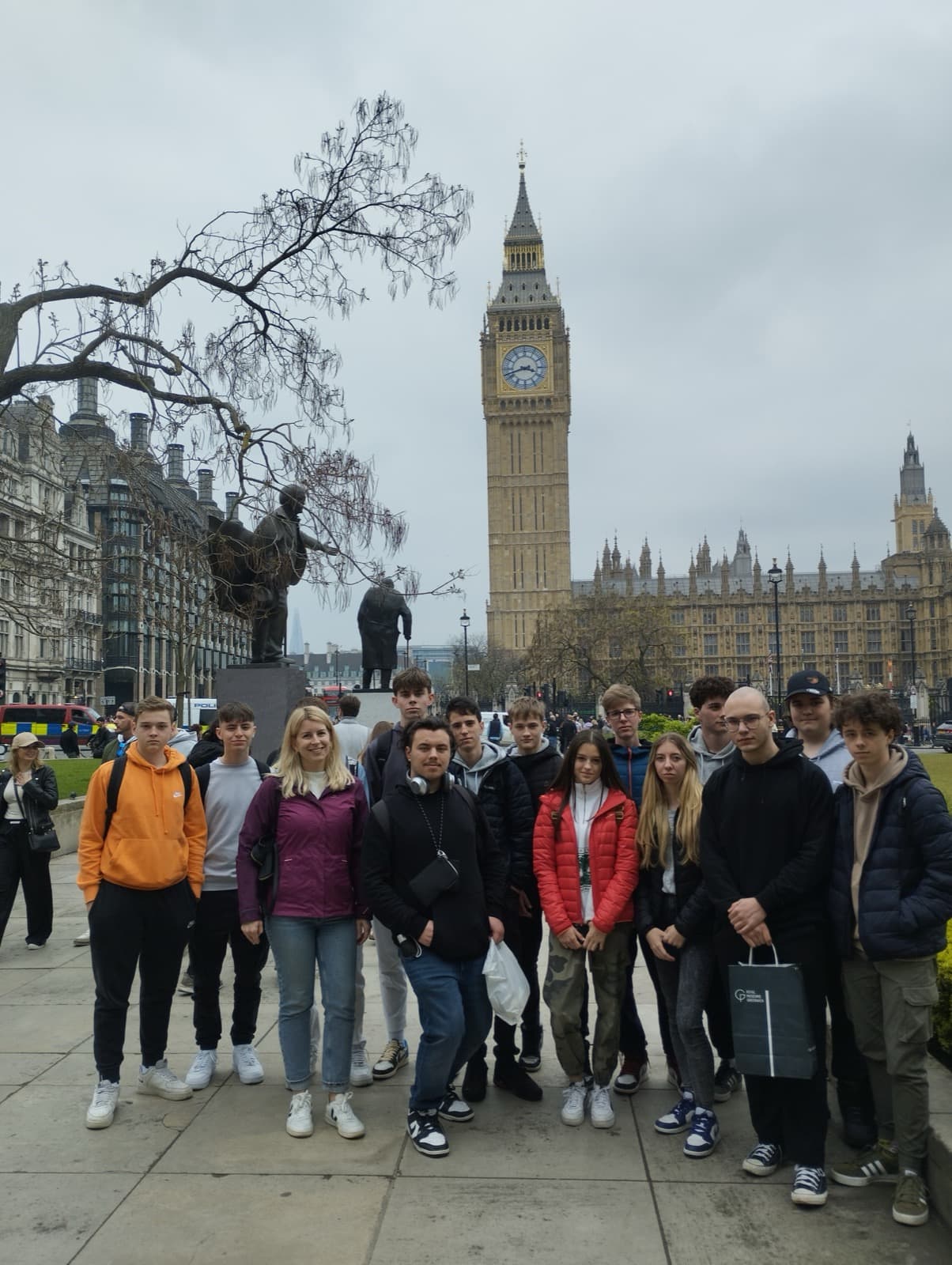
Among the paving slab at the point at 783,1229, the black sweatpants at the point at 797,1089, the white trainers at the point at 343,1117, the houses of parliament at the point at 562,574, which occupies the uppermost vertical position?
the houses of parliament at the point at 562,574

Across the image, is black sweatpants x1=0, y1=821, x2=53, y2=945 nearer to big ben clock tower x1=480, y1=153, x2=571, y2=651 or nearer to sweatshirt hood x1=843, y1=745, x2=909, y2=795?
sweatshirt hood x1=843, y1=745, x2=909, y2=795

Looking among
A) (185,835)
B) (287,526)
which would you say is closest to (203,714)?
(287,526)

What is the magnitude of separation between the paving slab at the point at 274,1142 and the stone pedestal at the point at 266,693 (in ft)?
21.9

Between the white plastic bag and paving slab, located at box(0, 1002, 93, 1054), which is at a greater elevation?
the white plastic bag

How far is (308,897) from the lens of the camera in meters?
4.79

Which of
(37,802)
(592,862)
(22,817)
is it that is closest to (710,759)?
(592,862)

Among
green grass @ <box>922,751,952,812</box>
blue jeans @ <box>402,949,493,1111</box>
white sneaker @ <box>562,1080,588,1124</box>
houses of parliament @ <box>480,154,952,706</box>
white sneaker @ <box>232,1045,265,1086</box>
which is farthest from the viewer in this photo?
houses of parliament @ <box>480,154,952,706</box>

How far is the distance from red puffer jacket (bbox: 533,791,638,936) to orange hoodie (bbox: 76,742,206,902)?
1.86 meters

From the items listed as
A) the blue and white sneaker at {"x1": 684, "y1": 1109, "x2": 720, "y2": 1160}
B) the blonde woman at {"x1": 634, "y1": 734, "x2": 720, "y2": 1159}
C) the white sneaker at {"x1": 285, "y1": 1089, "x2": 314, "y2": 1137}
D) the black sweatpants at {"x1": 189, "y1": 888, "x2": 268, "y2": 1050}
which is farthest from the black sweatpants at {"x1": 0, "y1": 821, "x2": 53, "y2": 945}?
the blue and white sneaker at {"x1": 684, "y1": 1109, "x2": 720, "y2": 1160}

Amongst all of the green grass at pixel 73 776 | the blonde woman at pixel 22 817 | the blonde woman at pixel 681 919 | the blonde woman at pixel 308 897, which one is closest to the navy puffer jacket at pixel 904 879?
the blonde woman at pixel 681 919

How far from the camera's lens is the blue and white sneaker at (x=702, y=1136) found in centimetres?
442

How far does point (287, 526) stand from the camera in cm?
1065

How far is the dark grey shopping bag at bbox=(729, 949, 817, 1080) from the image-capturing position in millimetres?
4082

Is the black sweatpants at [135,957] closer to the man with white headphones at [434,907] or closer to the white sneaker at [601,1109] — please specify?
the man with white headphones at [434,907]
